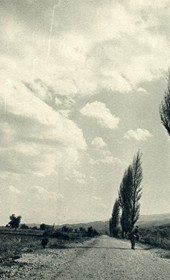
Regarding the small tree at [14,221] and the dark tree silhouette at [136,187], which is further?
the small tree at [14,221]

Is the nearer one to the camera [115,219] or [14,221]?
[115,219]

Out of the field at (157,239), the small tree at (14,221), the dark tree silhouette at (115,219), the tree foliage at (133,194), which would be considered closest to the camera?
the field at (157,239)

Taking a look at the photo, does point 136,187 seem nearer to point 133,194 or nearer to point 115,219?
point 133,194

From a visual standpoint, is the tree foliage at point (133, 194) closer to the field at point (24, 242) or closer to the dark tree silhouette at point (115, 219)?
the field at point (24, 242)

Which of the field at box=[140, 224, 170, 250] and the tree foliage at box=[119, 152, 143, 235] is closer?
the field at box=[140, 224, 170, 250]

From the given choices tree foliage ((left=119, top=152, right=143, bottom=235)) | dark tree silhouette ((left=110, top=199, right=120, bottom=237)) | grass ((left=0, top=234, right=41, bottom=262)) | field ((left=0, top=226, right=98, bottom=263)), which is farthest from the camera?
dark tree silhouette ((left=110, top=199, right=120, bottom=237))

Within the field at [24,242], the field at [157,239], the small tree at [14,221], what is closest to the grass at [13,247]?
the field at [24,242]

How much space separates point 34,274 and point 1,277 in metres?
1.21

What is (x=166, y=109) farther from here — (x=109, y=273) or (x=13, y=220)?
(x=13, y=220)

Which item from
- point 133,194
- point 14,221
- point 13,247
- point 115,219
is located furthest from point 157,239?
point 14,221

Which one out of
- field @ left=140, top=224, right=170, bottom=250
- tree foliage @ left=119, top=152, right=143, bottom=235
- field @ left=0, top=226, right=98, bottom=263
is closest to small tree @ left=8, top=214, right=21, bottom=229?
field @ left=0, top=226, right=98, bottom=263

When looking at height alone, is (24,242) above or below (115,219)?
below

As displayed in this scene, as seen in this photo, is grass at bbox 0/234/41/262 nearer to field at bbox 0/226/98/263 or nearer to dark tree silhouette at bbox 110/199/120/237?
field at bbox 0/226/98/263

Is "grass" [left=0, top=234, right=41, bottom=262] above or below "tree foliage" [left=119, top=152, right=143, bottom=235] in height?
below
